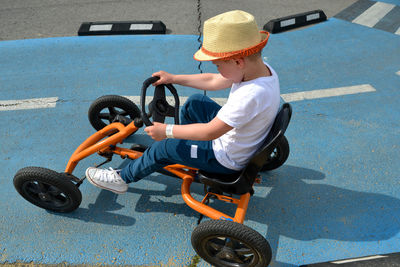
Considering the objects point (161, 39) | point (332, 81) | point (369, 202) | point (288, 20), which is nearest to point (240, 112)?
point (369, 202)

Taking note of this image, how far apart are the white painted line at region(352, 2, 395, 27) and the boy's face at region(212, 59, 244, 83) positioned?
4.46m

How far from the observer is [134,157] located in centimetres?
278

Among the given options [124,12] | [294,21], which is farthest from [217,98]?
[124,12]

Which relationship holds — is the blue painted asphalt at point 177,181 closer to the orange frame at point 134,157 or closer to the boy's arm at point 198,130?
the orange frame at point 134,157

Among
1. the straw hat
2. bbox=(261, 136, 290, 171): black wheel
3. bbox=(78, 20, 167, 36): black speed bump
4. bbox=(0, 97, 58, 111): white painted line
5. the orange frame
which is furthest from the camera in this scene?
bbox=(78, 20, 167, 36): black speed bump

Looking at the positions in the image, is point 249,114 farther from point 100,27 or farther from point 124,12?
point 124,12

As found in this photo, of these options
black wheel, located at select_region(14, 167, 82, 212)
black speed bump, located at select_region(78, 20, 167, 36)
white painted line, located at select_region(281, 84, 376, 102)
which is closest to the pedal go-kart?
black wheel, located at select_region(14, 167, 82, 212)

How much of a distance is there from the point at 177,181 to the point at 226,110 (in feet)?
4.18

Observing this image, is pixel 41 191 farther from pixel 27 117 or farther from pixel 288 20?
pixel 288 20

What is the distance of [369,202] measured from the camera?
2771 millimetres

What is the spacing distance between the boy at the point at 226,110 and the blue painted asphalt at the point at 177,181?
485 mm

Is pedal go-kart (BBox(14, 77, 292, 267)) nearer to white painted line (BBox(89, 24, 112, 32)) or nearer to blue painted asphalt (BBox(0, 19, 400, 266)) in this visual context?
blue painted asphalt (BBox(0, 19, 400, 266))

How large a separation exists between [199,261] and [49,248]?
110cm

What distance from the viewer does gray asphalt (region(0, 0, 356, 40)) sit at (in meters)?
5.36
